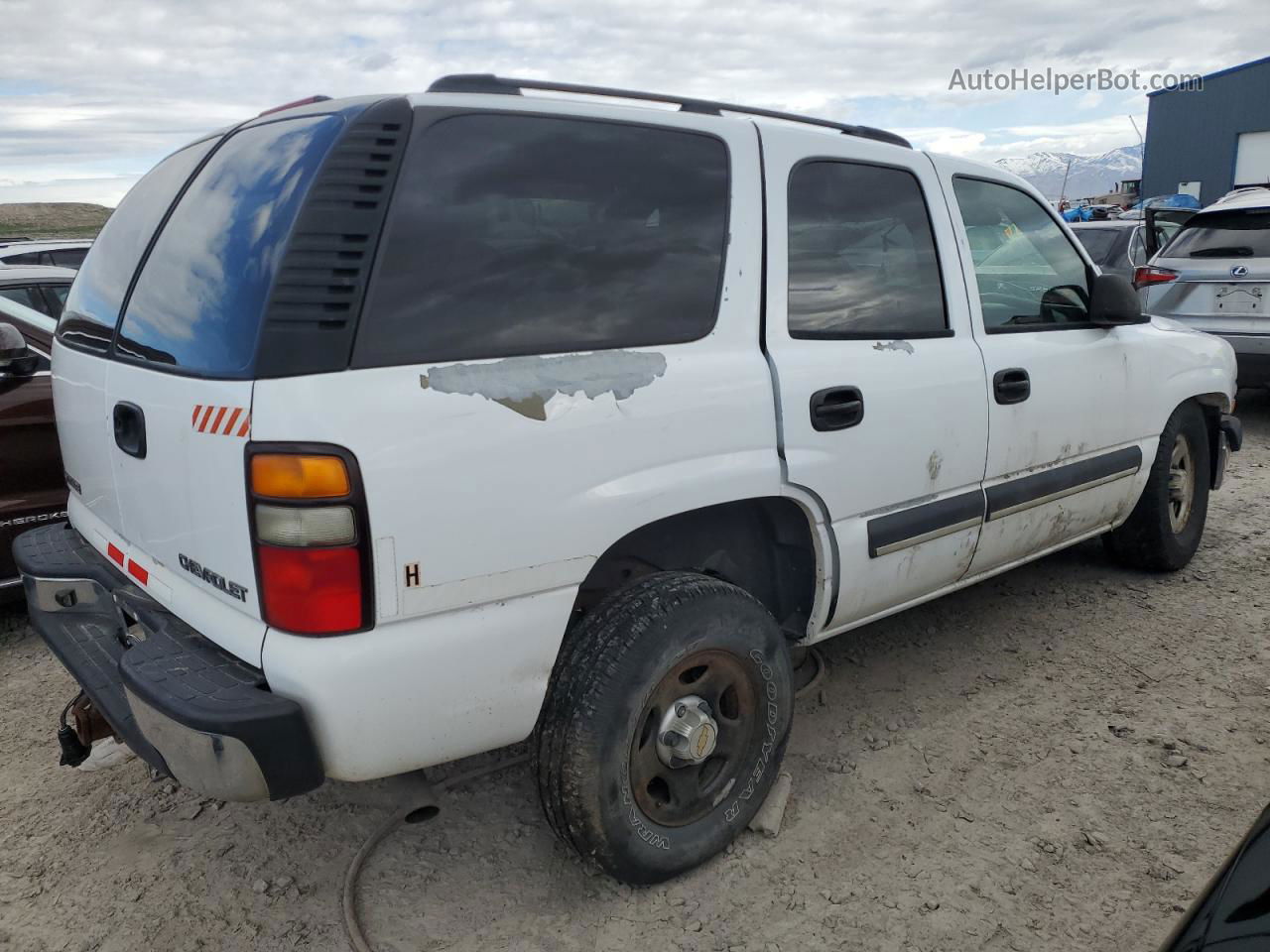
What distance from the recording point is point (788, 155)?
8.59 ft

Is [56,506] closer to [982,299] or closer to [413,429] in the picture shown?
[413,429]

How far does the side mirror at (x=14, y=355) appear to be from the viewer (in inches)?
137

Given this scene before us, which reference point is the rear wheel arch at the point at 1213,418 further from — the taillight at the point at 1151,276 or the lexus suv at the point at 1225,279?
the taillight at the point at 1151,276

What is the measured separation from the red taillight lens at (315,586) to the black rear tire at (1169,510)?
11.3 ft

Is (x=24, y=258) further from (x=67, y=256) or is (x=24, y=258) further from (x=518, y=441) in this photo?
(x=518, y=441)

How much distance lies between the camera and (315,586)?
184cm

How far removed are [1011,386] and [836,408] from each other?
2.85ft

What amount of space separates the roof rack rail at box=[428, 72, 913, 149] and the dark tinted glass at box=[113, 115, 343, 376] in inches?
12.9

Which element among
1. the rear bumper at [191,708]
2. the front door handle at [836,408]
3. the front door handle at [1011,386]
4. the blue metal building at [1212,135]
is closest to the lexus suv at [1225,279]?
the front door handle at [1011,386]

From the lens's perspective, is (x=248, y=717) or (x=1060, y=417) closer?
(x=248, y=717)

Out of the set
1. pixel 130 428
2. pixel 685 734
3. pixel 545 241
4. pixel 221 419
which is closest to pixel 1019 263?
pixel 545 241

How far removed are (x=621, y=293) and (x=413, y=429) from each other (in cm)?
65

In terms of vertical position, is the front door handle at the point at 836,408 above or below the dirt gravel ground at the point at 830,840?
above

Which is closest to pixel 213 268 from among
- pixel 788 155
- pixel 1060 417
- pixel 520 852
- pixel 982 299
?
pixel 788 155
